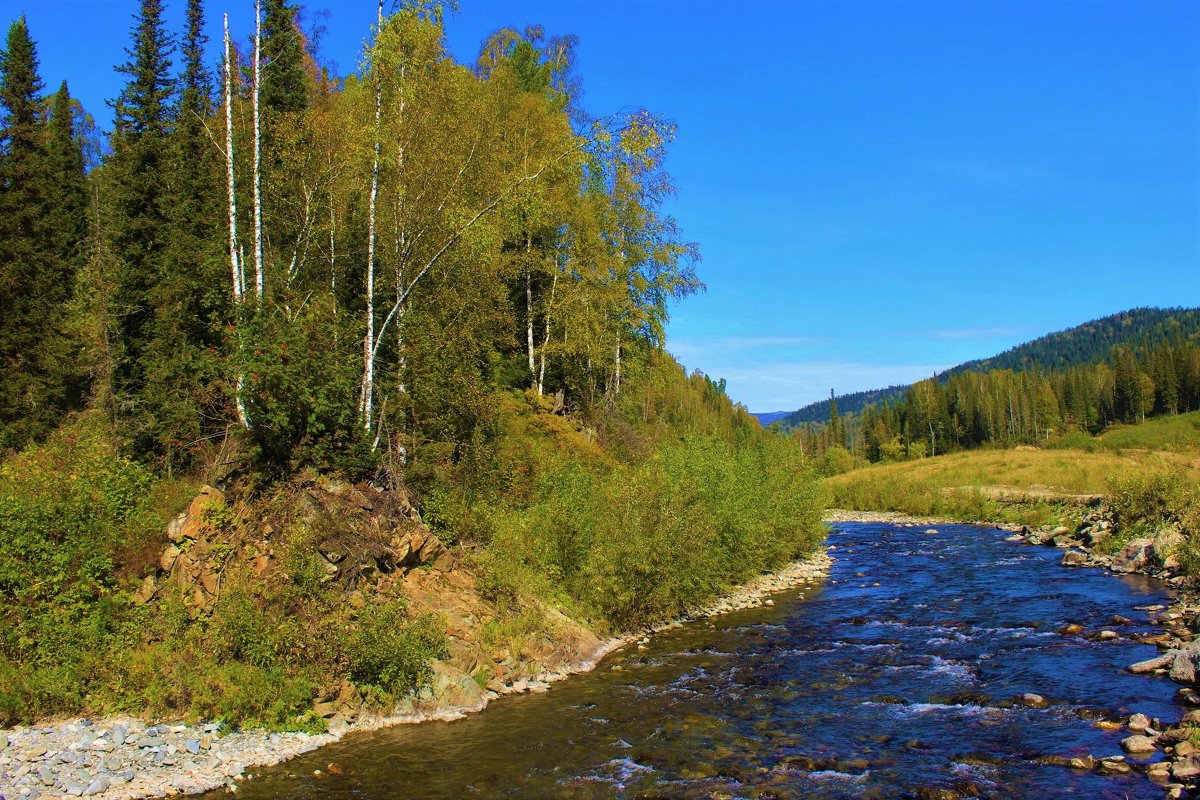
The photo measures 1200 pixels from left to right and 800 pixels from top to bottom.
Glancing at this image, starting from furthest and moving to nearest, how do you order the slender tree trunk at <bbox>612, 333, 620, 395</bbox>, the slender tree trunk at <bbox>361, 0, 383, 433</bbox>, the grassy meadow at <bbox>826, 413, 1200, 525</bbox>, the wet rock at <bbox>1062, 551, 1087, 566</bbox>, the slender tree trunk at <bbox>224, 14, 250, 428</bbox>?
1. the grassy meadow at <bbox>826, 413, 1200, 525</bbox>
2. the slender tree trunk at <bbox>612, 333, 620, 395</bbox>
3. the wet rock at <bbox>1062, 551, 1087, 566</bbox>
4. the slender tree trunk at <bbox>361, 0, 383, 433</bbox>
5. the slender tree trunk at <bbox>224, 14, 250, 428</bbox>

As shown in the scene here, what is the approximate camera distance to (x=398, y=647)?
47.8ft

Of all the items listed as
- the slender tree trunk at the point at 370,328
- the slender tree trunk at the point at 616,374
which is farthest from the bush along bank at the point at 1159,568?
the slender tree trunk at the point at 616,374

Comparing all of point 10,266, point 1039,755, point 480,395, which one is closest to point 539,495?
point 480,395

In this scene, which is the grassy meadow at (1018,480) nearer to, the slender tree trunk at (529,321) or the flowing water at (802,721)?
the flowing water at (802,721)

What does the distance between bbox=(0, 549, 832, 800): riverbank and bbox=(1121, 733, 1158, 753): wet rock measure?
1224cm

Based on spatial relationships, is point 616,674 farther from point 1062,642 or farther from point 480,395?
point 1062,642

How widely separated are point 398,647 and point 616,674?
5.64 meters

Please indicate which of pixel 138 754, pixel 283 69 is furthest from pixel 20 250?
pixel 138 754

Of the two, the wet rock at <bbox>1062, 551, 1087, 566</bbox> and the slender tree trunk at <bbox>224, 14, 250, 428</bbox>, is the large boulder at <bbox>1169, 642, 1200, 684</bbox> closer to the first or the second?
the wet rock at <bbox>1062, 551, 1087, 566</bbox>

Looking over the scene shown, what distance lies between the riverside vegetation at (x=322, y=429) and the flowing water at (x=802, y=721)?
1884 mm

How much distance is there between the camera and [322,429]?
17266 mm

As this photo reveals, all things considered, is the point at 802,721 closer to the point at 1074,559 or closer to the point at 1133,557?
the point at 1133,557

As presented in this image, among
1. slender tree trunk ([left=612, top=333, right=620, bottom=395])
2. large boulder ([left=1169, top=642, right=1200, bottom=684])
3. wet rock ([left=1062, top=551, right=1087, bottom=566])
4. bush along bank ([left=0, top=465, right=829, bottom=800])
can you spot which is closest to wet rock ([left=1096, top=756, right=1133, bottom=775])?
large boulder ([left=1169, top=642, right=1200, bottom=684])

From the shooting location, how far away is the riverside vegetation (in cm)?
1441
